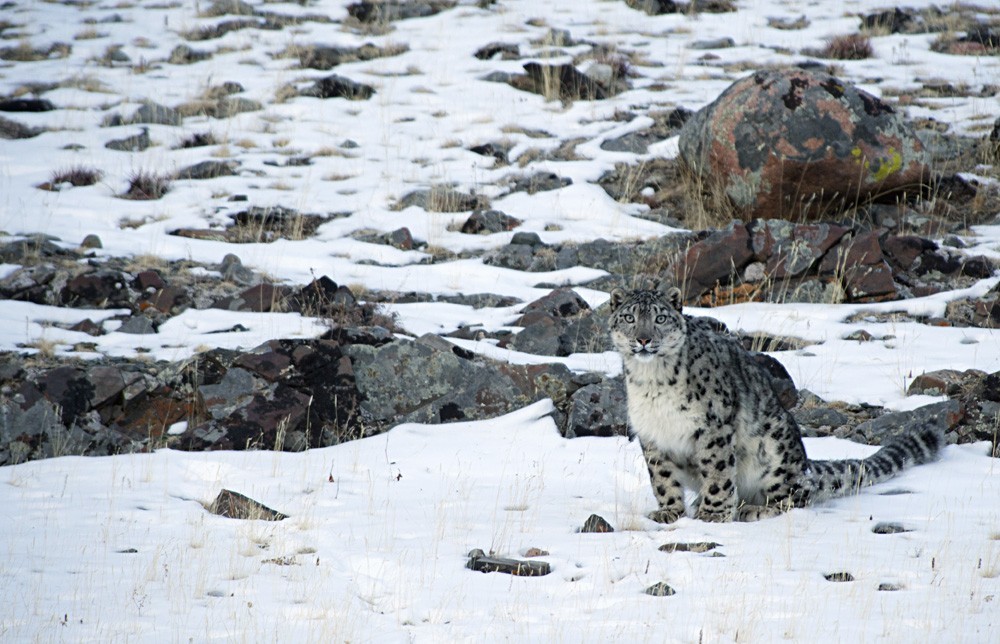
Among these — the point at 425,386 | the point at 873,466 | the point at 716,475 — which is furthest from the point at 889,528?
the point at 425,386

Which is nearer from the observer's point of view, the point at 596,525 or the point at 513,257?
the point at 596,525

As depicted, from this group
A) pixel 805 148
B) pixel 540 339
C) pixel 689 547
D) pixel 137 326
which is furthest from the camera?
pixel 805 148

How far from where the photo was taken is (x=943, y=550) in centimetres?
664

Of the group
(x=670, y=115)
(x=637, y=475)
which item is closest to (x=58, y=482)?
(x=637, y=475)

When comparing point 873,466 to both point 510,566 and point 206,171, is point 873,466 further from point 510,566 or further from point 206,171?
point 206,171

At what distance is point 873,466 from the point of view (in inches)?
330

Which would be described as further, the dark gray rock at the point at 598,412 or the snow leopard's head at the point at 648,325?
the dark gray rock at the point at 598,412

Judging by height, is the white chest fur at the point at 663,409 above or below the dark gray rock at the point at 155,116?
above

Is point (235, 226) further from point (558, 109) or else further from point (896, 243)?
point (896, 243)

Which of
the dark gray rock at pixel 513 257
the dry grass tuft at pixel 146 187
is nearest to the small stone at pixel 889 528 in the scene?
the dark gray rock at pixel 513 257

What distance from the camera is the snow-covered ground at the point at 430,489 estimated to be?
5.80 metres

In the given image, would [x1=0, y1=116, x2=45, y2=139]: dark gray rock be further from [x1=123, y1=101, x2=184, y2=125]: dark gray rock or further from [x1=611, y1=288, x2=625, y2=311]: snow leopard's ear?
[x1=611, y1=288, x2=625, y2=311]: snow leopard's ear

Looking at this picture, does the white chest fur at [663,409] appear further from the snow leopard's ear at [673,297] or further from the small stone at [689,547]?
the small stone at [689,547]

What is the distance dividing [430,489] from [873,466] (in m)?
3.79
